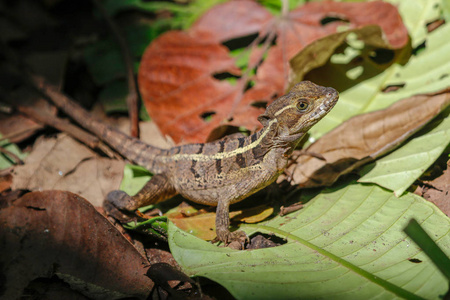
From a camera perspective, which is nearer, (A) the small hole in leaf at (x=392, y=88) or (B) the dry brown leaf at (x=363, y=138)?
(B) the dry brown leaf at (x=363, y=138)

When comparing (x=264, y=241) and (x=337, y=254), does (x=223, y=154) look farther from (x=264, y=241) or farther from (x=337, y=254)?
(x=337, y=254)

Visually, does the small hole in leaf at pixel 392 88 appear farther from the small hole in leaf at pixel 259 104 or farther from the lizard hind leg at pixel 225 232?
the lizard hind leg at pixel 225 232

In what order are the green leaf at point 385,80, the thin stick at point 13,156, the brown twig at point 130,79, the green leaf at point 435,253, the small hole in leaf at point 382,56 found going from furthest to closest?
the brown twig at point 130,79
the small hole in leaf at point 382,56
the thin stick at point 13,156
the green leaf at point 385,80
the green leaf at point 435,253

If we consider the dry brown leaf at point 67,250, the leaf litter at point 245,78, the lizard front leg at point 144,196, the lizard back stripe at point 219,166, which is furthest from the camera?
the leaf litter at point 245,78

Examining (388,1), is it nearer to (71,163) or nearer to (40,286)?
(71,163)

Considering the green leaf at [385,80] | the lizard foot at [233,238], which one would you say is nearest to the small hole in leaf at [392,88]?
the green leaf at [385,80]

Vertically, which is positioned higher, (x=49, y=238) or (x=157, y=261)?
(x=49, y=238)

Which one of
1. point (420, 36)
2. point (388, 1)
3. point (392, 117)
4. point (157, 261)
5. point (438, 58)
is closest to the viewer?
point (157, 261)

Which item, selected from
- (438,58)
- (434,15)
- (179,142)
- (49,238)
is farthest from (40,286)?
(434,15)
